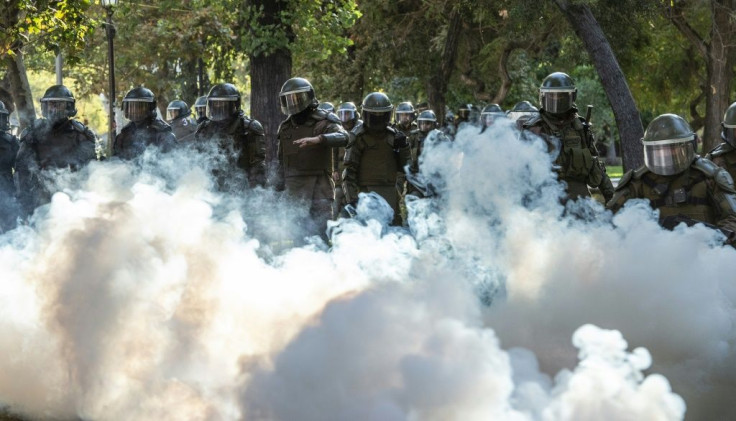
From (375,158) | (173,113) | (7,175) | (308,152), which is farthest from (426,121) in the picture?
(7,175)

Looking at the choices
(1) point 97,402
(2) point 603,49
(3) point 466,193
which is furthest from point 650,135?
(2) point 603,49

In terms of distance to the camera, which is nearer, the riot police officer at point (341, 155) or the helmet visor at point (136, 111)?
the helmet visor at point (136, 111)

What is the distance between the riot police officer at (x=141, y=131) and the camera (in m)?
11.4

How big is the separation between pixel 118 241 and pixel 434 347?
74.9 inches

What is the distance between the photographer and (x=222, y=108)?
1153cm

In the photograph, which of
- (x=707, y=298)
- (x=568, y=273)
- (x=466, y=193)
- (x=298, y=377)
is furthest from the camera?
(x=466, y=193)

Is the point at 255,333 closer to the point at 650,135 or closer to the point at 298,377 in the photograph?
the point at 298,377

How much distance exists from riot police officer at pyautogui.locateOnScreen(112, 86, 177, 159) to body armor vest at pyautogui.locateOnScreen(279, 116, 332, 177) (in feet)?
3.61

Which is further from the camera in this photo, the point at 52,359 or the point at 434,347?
the point at 52,359

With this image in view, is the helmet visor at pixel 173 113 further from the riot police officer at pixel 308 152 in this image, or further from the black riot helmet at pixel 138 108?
the riot police officer at pixel 308 152

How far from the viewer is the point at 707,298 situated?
21.5 feet

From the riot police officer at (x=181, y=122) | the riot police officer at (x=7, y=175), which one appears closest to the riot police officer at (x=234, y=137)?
the riot police officer at (x=181, y=122)

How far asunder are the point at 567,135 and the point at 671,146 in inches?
89.6

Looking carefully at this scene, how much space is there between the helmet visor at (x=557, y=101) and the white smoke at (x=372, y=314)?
231cm
